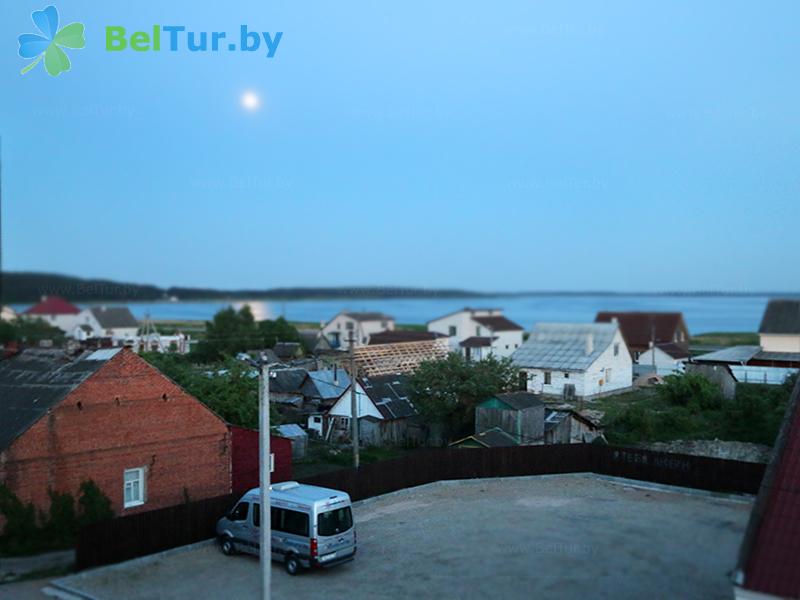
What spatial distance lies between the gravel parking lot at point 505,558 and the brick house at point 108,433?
2.83m

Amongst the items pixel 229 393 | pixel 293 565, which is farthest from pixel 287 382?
pixel 293 565

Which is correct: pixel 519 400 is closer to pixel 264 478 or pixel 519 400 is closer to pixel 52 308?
pixel 264 478

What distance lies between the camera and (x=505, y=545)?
53.9ft

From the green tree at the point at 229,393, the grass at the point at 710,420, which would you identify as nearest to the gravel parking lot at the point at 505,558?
the green tree at the point at 229,393

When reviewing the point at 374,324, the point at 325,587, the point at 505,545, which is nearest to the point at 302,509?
the point at 325,587

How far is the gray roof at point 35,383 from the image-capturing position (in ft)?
55.7

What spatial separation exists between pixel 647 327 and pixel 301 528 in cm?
5273

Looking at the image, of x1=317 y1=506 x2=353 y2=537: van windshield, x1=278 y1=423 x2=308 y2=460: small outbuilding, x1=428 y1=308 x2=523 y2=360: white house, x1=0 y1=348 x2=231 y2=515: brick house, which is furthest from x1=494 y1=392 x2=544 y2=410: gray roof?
x1=428 y1=308 x2=523 y2=360: white house

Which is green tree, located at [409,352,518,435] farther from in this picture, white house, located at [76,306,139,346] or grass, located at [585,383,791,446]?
white house, located at [76,306,139,346]

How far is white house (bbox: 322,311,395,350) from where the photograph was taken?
2747 inches

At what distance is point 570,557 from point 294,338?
44.4 metres

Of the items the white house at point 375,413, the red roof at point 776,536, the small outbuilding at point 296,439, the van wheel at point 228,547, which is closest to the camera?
the red roof at point 776,536

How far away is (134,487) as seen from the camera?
60.2ft

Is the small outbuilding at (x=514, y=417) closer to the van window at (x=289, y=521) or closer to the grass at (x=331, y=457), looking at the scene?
the grass at (x=331, y=457)
